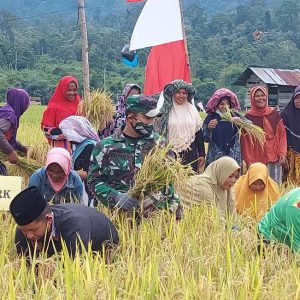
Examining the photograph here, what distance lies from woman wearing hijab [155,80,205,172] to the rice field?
1.55 m

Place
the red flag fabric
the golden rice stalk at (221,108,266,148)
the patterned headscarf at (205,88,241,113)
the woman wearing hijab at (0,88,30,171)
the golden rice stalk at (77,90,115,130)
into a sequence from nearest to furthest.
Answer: the woman wearing hijab at (0,88,30,171), the golden rice stalk at (221,108,266,148), the patterned headscarf at (205,88,241,113), the golden rice stalk at (77,90,115,130), the red flag fabric

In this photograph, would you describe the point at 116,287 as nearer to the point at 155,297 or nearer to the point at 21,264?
the point at 155,297

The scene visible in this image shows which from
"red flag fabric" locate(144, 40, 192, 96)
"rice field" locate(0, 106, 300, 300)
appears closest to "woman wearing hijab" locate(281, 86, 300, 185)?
"red flag fabric" locate(144, 40, 192, 96)

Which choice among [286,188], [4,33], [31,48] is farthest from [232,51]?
[286,188]

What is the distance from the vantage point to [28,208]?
251cm

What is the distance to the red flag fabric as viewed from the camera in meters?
6.04

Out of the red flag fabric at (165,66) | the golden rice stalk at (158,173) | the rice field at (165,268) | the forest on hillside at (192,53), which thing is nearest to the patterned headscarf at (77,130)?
the rice field at (165,268)

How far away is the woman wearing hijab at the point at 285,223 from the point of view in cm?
282

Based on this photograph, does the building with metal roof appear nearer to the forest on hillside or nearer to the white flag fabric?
the forest on hillside

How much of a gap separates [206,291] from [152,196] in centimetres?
117

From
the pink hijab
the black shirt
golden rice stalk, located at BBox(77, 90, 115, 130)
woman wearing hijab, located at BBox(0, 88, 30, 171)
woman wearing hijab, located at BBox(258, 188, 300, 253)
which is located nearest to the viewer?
the black shirt

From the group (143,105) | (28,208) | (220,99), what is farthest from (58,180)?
(220,99)

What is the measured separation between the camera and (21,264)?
8.04 feet

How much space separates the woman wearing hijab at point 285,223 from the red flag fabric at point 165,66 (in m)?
3.08
